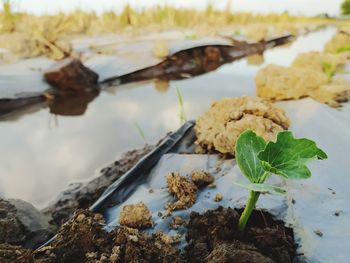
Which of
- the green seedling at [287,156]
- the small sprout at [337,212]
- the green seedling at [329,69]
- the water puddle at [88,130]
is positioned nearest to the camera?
the green seedling at [287,156]

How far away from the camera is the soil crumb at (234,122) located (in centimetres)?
186

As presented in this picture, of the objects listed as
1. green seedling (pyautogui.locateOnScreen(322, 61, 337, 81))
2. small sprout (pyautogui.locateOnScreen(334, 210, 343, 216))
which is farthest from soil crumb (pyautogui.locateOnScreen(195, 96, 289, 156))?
green seedling (pyautogui.locateOnScreen(322, 61, 337, 81))

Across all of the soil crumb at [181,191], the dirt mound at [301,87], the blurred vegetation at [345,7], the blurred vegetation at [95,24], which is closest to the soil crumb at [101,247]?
the soil crumb at [181,191]

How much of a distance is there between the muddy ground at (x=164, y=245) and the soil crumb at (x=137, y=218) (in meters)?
0.12

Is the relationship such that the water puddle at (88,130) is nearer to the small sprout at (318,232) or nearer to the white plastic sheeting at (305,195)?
the white plastic sheeting at (305,195)

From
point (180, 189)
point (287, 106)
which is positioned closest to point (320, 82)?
point (287, 106)

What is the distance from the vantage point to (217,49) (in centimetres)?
630

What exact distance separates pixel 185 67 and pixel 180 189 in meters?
4.27

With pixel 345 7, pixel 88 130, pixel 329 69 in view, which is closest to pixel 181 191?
pixel 88 130

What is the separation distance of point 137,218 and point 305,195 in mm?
732

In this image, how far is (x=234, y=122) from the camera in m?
1.95

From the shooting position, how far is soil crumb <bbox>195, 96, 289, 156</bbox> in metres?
1.86

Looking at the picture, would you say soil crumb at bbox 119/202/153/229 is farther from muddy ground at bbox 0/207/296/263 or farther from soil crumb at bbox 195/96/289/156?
soil crumb at bbox 195/96/289/156

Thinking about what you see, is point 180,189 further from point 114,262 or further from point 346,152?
point 346,152
